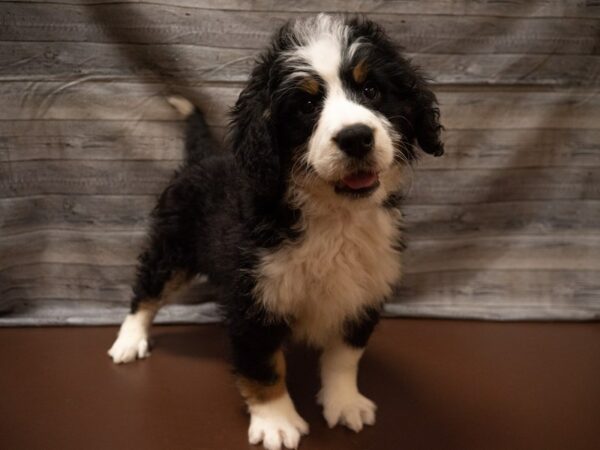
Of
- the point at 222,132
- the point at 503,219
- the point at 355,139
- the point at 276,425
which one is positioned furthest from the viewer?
the point at 503,219

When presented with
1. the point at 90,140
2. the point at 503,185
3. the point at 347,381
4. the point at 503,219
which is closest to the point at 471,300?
the point at 503,219

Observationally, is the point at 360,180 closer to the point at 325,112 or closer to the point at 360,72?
the point at 325,112

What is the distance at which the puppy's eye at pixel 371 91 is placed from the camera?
1718 millimetres

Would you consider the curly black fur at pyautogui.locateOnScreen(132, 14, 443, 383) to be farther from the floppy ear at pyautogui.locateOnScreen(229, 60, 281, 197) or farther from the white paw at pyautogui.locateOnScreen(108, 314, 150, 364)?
Answer: the white paw at pyautogui.locateOnScreen(108, 314, 150, 364)

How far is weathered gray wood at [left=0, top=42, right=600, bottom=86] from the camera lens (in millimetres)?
2568

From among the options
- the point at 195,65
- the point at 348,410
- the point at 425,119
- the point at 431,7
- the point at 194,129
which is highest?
the point at 431,7

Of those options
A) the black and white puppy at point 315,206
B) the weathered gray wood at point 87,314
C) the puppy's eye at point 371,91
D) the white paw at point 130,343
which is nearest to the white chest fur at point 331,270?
the black and white puppy at point 315,206

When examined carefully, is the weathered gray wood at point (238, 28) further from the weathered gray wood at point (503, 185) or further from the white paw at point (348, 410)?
the white paw at point (348, 410)

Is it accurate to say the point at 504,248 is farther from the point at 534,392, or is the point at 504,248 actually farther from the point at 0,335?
the point at 0,335

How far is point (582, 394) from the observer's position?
86.4 inches

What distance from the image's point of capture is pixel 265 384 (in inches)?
75.9

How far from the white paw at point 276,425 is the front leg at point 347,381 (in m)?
0.13

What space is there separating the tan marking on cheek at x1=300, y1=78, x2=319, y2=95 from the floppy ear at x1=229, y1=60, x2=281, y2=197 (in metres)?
0.13

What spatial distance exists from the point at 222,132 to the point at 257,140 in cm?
111
